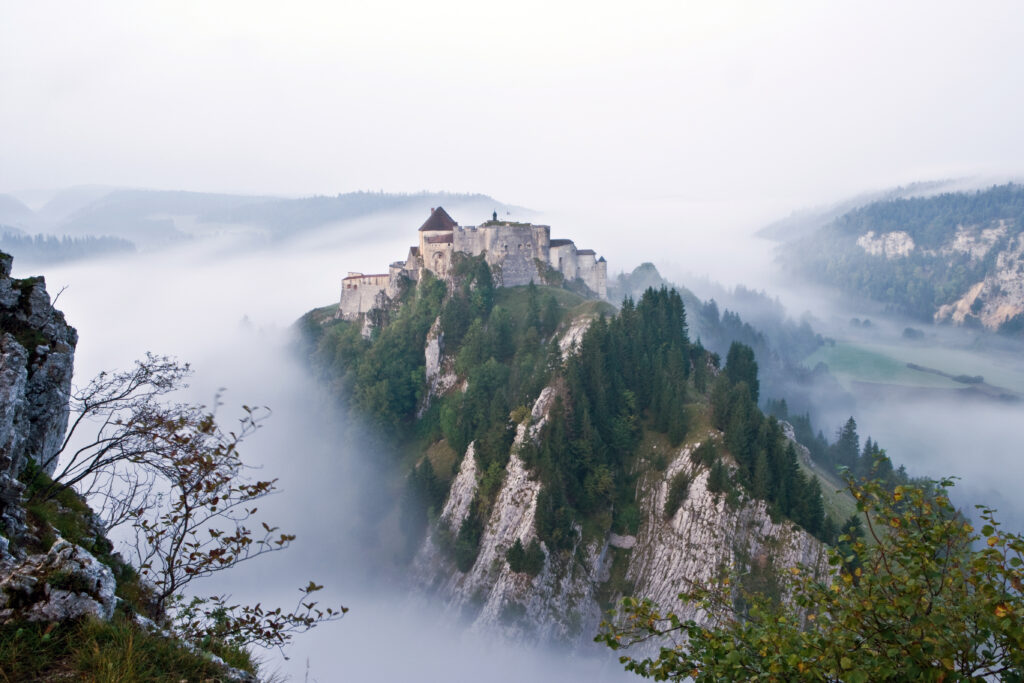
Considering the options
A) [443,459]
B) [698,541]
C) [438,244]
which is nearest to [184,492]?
[698,541]

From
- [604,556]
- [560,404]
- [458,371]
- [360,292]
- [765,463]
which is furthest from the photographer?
[360,292]

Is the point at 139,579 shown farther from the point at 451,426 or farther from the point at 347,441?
the point at 347,441

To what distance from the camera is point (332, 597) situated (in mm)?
85000

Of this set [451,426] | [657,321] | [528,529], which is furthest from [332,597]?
[657,321]

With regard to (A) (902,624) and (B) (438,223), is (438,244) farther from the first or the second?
(A) (902,624)

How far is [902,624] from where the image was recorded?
11070 millimetres

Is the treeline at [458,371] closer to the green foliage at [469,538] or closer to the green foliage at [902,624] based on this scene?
the green foliage at [469,538]

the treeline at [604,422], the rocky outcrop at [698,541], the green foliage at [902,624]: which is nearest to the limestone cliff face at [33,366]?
the green foliage at [902,624]

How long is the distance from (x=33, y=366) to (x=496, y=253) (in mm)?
80881

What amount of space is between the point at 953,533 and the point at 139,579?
1661 cm

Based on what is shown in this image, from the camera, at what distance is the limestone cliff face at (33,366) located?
13984 millimetres

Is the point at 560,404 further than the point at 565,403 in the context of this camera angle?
No

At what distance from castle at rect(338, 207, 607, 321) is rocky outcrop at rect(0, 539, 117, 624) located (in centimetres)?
8517

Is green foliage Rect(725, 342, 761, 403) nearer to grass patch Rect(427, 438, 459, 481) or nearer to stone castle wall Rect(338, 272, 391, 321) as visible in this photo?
grass patch Rect(427, 438, 459, 481)
